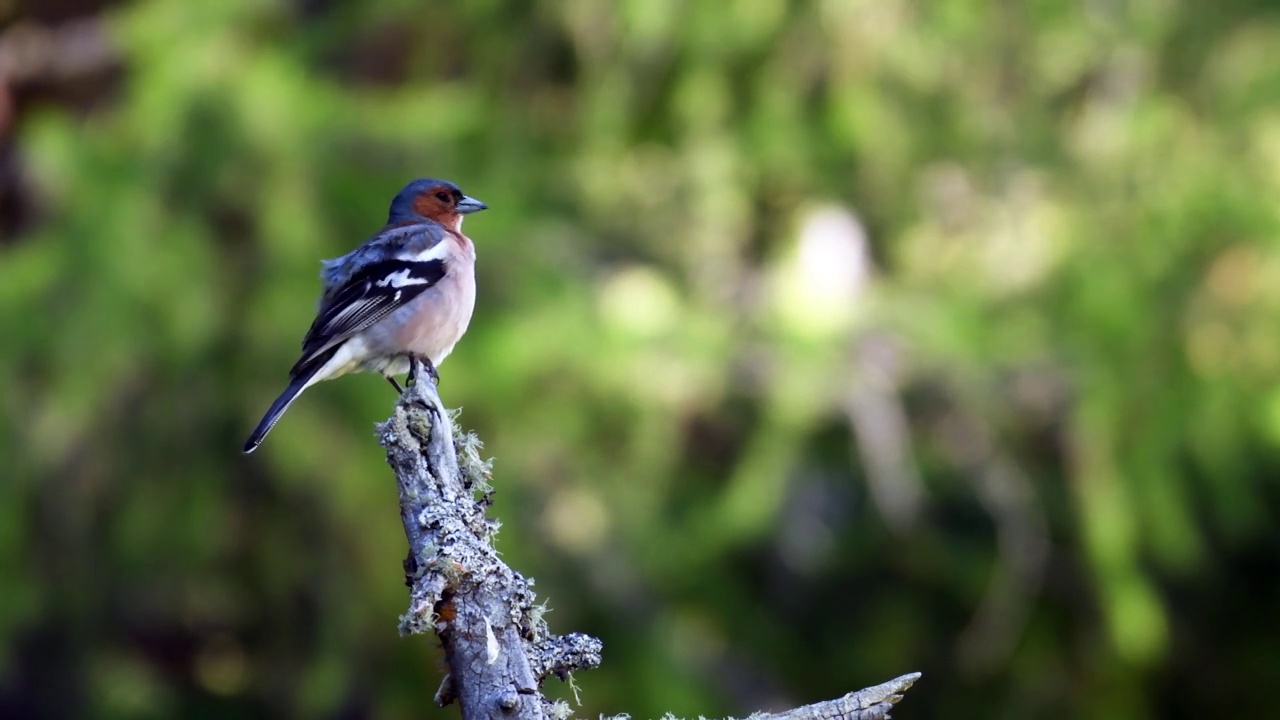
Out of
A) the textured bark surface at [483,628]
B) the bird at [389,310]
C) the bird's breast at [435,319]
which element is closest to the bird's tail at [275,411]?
the bird at [389,310]

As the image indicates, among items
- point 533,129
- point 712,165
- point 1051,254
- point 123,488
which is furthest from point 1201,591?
point 123,488

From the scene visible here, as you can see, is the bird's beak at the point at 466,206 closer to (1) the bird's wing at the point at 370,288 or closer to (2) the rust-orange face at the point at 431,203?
(2) the rust-orange face at the point at 431,203

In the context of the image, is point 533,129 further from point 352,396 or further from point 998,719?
point 998,719

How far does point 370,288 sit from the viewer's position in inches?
207

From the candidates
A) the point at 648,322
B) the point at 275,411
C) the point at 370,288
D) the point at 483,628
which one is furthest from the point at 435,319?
the point at 648,322

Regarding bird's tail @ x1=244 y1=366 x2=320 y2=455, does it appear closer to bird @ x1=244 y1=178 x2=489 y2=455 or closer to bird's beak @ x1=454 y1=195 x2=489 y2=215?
bird @ x1=244 y1=178 x2=489 y2=455

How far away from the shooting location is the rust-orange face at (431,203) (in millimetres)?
6098

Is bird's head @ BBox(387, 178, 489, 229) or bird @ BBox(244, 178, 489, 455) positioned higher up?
bird's head @ BBox(387, 178, 489, 229)

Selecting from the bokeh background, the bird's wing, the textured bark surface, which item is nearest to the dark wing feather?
the bird's wing

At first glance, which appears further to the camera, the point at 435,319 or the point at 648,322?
the point at 648,322

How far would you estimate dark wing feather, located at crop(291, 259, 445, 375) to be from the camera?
4988mm

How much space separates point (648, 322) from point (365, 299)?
3186 millimetres

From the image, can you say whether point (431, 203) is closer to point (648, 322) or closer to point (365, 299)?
point (365, 299)

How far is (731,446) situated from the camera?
1114 centimetres
